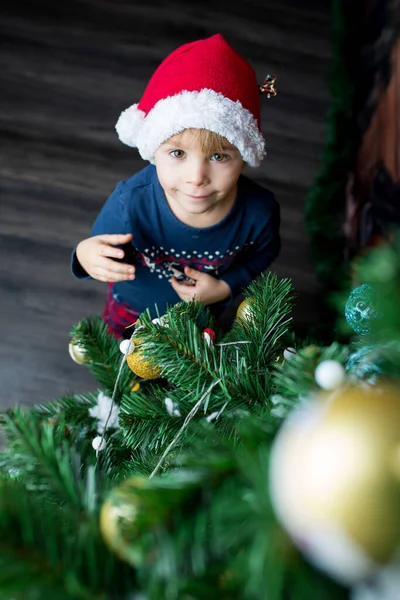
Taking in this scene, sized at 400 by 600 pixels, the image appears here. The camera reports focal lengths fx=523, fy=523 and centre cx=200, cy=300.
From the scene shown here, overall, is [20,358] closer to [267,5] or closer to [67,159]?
[67,159]

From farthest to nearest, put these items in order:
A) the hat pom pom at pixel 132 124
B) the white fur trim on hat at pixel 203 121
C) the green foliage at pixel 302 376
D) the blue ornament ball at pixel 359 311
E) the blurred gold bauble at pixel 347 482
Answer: the hat pom pom at pixel 132 124, the white fur trim on hat at pixel 203 121, the blue ornament ball at pixel 359 311, the green foliage at pixel 302 376, the blurred gold bauble at pixel 347 482

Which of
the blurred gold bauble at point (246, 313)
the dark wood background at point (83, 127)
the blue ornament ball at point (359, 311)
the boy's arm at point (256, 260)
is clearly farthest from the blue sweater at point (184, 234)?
the dark wood background at point (83, 127)

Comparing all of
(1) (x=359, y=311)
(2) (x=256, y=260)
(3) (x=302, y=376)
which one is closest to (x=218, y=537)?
(3) (x=302, y=376)

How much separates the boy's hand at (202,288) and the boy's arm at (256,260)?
0.02 m

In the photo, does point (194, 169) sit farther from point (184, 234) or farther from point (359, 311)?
point (359, 311)

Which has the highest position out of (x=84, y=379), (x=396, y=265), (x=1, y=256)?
(x=396, y=265)

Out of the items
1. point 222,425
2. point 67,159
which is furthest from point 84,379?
point 222,425

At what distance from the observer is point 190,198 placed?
716 mm

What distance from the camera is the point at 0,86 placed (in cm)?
147

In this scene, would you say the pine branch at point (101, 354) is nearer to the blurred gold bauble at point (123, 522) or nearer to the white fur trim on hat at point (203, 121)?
the white fur trim on hat at point (203, 121)

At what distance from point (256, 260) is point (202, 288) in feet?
0.49

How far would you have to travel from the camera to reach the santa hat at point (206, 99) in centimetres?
65

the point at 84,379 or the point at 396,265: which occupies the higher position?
the point at 396,265

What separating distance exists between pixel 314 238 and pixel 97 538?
3.69ft
